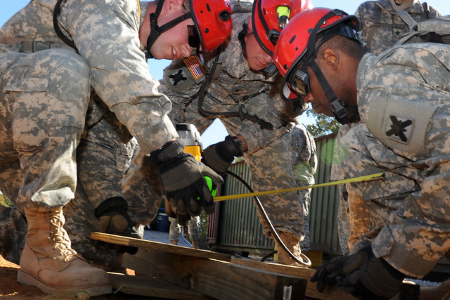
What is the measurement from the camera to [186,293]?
241 centimetres

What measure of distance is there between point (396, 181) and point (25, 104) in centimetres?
206

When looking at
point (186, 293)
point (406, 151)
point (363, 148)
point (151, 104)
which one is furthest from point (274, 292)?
point (363, 148)

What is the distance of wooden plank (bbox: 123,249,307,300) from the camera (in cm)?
206

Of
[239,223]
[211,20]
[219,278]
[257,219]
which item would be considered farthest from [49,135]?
[239,223]

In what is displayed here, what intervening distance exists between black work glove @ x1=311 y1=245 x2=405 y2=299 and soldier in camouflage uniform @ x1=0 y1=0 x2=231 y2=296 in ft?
2.62

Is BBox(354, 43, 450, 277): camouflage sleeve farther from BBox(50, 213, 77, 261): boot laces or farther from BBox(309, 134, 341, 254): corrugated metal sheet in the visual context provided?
BBox(309, 134, 341, 254): corrugated metal sheet

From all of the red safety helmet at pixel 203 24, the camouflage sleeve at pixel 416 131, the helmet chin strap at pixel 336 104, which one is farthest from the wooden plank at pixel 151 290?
the red safety helmet at pixel 203 24

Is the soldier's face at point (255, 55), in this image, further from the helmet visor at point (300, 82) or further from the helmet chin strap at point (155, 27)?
the helmet visor at point (300, 82)

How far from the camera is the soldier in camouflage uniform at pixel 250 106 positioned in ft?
16.2

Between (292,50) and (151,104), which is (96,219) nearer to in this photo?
(151,104)

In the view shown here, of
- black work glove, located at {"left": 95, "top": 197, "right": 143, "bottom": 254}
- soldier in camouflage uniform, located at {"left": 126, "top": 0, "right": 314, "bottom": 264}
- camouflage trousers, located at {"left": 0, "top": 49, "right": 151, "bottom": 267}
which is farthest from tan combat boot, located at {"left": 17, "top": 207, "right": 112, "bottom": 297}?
soldier in camouflage uniform, located at {"left": 126, "top": 0, "right": 314, "bottom": 264}

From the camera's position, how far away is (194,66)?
487 cm

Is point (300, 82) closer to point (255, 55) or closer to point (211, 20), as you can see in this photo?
point (211, 20)

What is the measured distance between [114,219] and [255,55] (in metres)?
2.47
